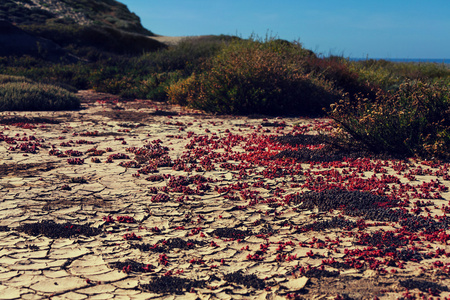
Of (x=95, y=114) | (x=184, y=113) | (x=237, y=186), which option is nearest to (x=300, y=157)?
(x=237, y=186)

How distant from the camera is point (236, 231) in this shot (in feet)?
16.0

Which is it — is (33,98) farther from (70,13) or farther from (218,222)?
(70,13)

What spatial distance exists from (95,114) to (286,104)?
6773 millimetres

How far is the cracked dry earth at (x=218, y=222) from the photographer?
3.71m

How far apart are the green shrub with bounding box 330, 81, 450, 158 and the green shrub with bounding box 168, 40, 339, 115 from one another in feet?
17.2

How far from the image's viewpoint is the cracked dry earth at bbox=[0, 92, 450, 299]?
371 centimetres

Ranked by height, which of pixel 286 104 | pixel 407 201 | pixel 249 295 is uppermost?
pixel 286 104

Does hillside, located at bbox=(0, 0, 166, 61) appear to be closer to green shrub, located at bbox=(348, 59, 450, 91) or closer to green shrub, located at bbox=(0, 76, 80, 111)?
green shrub, located at bbox=(0, 76, 80, 111)

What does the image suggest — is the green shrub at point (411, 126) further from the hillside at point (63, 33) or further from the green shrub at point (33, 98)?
the hillside at point (63, 33)

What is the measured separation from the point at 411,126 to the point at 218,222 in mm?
5160

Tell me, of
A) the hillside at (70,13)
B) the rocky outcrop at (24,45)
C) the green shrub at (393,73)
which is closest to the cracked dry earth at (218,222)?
the green shrub at (393,73)

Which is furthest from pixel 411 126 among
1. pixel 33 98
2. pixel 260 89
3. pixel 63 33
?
pixel 63 33

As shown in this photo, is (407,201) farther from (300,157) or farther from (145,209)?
(145,209)

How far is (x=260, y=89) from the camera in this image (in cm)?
1355
